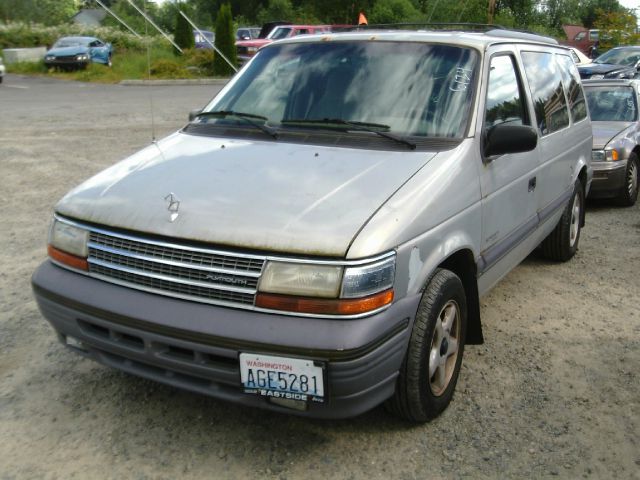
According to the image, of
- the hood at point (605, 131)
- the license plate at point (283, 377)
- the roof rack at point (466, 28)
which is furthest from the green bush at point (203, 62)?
the license plate at point (283, 377)

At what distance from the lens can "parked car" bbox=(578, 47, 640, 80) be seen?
13906mm

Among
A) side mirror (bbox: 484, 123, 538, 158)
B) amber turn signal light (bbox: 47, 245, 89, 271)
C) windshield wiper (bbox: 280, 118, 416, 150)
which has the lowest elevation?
amber turn signal light (bbox: 47, 245, 89, 271)

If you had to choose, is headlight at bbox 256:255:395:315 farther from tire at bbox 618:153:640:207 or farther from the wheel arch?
tire at bbox 618:153:640:207

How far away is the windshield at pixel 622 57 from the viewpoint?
1684 centimetres

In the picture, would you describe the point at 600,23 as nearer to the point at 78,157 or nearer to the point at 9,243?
the point at 78,157

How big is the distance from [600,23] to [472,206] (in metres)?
23.8

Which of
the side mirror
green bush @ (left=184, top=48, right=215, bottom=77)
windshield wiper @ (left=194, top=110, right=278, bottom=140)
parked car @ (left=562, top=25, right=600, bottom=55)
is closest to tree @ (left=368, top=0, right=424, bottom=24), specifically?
parked car @ (left=562, top=25, right=600, bottom=55)

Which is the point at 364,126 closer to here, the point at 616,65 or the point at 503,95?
the point at 503,95

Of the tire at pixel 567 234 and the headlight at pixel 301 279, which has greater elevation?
the headlight at pixel 301 279

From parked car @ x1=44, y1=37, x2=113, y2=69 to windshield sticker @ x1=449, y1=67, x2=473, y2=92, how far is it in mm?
26416

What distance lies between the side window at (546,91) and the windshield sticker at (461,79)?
3.23ft

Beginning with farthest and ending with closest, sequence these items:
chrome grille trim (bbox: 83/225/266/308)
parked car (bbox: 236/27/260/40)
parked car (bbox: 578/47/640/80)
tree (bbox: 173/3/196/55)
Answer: parked car (bbox: 236/27/260/40) < tree (bbox: 173/3/196/55) < parked car (bbox: 578/47/640/80) < chrome grille trim (bbox: 83/225/266/308)

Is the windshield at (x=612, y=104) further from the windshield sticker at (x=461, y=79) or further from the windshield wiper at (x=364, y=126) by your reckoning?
the windshield wiper at (x=364, y=126)

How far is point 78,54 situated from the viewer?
89.8 feet
